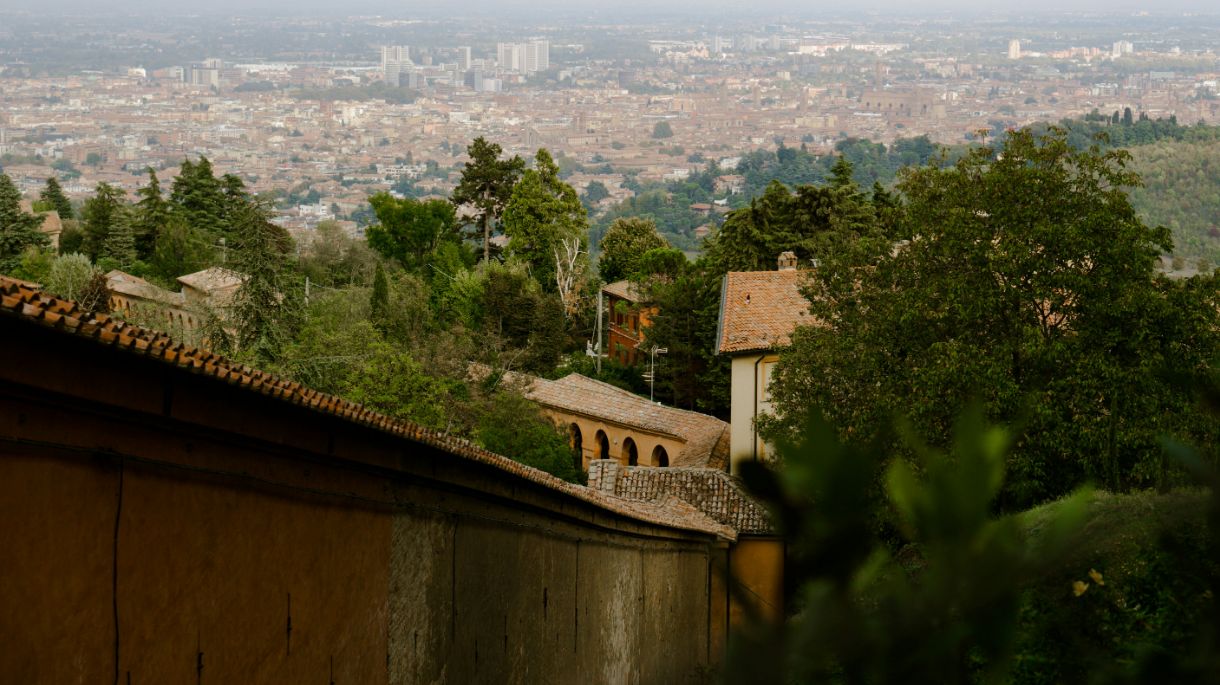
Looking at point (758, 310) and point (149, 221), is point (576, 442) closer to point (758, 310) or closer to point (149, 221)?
point (758, 310)

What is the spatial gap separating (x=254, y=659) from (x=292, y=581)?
0.50 meters

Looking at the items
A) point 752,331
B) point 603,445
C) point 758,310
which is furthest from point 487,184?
point 752,331

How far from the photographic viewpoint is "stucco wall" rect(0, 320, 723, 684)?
15.0ft

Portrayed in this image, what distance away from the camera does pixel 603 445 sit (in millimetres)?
32250

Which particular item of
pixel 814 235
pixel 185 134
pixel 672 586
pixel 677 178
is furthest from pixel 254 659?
pixel 185 134

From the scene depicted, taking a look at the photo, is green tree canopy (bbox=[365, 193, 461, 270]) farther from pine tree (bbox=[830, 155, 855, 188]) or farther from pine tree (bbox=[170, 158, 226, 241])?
pine tree (bbox=[830, 155, 855, 188])

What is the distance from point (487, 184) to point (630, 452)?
28098 millimetres

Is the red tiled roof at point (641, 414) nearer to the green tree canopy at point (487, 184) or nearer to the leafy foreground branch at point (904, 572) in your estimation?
the green tree canopy at point (487, 184)

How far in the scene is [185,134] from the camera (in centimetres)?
16125

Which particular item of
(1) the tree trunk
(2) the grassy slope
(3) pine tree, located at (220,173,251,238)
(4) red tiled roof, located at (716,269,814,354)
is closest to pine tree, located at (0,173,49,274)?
(3) pine tree, located at (220,173,251,238)

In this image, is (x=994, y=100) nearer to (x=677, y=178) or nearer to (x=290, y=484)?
(x=677, y=178)

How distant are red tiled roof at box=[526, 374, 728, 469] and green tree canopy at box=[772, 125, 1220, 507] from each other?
30.9 feet

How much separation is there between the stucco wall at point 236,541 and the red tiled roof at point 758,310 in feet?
47.5

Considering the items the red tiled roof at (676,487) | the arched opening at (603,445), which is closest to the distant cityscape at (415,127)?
the arched opening at (603,445)
